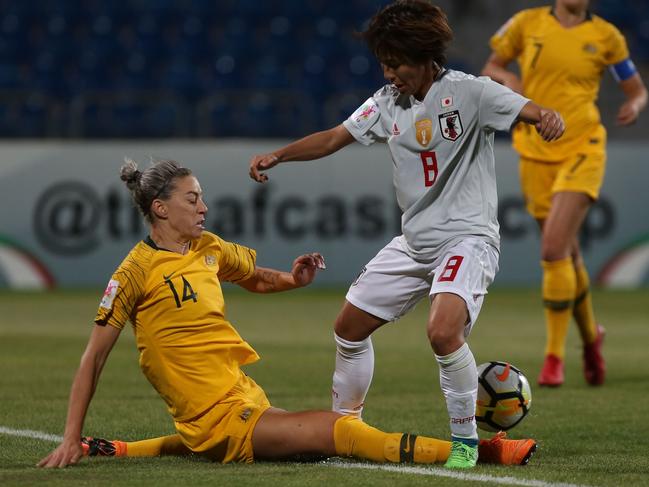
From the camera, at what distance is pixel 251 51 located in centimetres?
1934

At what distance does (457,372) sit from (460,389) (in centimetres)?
7

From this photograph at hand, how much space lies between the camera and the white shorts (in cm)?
537

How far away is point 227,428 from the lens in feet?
16.9

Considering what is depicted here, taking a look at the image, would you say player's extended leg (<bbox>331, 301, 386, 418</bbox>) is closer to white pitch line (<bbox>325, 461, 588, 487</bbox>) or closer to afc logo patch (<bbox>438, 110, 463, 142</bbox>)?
white pitch line (<bbox>325, 461, 588, 487</bbox>)

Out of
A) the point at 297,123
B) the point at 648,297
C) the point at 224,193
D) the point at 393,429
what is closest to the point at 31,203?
the point at 224,193

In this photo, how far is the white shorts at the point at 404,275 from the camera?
17.6 ft

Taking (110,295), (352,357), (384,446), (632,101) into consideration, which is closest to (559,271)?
(632,101)

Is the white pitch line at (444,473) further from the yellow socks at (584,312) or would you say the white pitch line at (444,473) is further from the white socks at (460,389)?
the yellow socks at (584,312)

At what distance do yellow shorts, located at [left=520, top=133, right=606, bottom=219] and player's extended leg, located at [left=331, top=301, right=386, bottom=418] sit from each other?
116 inches

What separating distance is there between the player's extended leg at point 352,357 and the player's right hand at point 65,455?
135 centimetres

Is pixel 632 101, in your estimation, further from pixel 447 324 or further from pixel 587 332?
pixel 447 324

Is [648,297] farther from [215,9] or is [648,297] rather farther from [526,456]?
[526,456]

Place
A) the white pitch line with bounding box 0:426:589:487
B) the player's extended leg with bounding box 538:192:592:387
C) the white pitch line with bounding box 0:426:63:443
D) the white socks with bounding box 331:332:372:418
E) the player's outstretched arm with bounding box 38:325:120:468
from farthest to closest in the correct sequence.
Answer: the player's extended leg with bounding box 538:192:592:387 → the white pitch line with bounding box 0:426:63:443 → the white socks with bounding box 331:332:372:418 → the player's outstretched arm with bounding box 38:325:120:468 → the white pitch line with bounding box 0:426:589:487

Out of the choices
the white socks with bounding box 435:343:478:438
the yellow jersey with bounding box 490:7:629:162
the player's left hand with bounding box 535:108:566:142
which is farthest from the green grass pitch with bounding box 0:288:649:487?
the yellow jersey with bounding box 490:7:629:162
